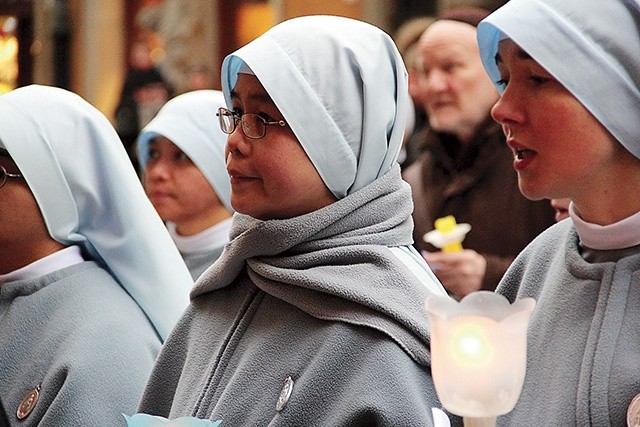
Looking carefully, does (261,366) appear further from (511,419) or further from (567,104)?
(567,104)

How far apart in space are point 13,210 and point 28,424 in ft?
2.27

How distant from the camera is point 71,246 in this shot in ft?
12.5

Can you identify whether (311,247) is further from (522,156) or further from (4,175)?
(4,175)

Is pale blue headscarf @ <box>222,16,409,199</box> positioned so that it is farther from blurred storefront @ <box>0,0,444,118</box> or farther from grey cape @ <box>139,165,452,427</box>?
blurred storefront @ <box>0,0,444,118</box>

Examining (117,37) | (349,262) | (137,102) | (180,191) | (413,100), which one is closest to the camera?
(349,262)

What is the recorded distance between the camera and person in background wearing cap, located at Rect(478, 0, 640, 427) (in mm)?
2430

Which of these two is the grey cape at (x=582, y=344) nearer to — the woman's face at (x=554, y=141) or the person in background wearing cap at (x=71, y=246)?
the woman's face at (x=554, y=141)

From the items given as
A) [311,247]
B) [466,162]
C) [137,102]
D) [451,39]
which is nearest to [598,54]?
[311,247]

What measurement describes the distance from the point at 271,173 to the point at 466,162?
2163 mm

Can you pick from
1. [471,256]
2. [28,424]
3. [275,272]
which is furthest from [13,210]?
[471,256]

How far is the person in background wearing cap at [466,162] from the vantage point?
4.71m

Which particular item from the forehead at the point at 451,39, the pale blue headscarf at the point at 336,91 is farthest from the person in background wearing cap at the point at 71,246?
the forehead at the point at 451,39

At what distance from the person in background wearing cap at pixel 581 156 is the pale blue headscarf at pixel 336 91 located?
19.9 inches

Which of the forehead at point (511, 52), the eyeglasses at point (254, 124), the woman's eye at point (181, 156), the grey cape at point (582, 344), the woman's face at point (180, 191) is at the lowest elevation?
the woman's face at point (180, 191)
